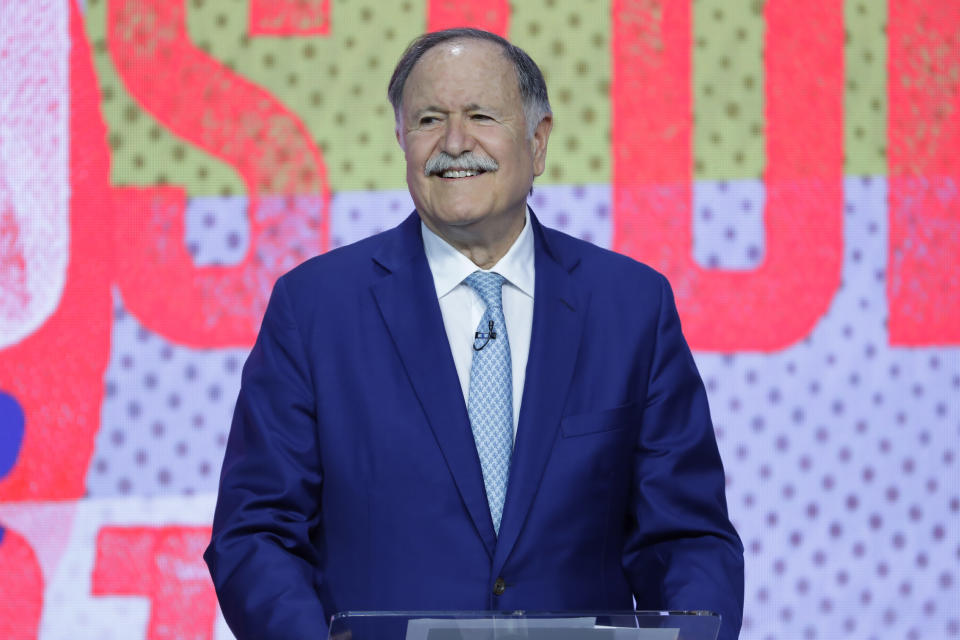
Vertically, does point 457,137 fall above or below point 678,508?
above

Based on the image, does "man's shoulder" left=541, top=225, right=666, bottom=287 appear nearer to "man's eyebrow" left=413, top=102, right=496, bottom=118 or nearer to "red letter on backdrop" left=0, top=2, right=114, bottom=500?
"man's eyebrow" left=413, top=102, right=496, bottom=118

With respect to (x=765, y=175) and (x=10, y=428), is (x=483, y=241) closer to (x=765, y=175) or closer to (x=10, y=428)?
(x=765, y=175)

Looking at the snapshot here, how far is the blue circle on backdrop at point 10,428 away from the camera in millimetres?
2729

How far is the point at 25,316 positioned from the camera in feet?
9.03

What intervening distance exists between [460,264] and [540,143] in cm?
26

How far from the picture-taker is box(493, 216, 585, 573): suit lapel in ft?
4.52

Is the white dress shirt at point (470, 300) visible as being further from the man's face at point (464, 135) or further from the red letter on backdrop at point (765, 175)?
the red letter on backdrop at point (765, 175)

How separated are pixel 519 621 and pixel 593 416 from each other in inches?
21.3

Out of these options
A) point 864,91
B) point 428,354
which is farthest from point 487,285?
point 864,91

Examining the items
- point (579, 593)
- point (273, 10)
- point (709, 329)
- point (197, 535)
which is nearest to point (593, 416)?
point (579, 593)

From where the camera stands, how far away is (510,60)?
157cm

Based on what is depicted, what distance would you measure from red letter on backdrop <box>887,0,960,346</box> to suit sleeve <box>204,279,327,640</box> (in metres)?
1.81

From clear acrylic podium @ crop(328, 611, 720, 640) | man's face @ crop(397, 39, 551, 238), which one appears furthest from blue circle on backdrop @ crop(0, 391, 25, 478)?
clear acrylic podium @ crop(328, 611, 720, 640)

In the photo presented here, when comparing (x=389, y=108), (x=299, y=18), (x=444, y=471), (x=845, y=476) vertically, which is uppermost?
(x=299, y=18)
